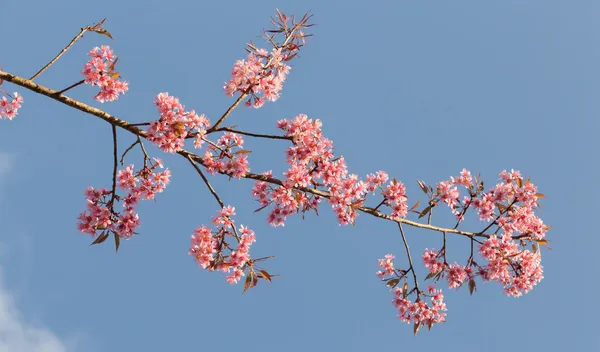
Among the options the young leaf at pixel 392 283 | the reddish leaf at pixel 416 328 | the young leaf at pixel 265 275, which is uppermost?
the young leaf at pixel 392 283

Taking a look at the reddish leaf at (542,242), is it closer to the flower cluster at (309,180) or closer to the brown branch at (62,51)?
the flower cluster at (309,180)

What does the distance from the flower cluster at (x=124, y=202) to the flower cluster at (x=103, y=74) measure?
0.90 m

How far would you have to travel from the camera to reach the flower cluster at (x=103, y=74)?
19.2 feet

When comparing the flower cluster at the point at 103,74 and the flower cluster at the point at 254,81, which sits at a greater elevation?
the flower cluster at the point at 254,81

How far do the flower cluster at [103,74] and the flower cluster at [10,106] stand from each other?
1.63 m

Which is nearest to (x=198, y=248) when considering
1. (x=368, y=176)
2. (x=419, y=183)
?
(x=368, y=176)

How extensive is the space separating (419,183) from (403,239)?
0.94 meters

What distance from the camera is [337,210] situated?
21.1ft

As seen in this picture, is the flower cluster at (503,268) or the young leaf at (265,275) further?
the flower cluster at (503,268)

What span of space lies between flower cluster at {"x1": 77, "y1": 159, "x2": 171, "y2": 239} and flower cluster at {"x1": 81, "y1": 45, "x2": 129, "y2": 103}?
0.90 m

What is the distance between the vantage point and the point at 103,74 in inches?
232

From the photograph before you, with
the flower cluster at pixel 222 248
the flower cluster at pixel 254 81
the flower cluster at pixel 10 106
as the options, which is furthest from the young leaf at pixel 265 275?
the flower cluster at pixel 10 106

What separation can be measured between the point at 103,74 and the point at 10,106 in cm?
186

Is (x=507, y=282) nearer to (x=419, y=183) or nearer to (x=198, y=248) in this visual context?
(x=419, y=183)
